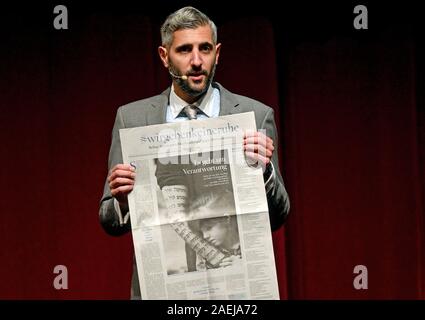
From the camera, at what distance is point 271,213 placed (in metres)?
1.44

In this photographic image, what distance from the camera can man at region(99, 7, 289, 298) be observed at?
1.38m

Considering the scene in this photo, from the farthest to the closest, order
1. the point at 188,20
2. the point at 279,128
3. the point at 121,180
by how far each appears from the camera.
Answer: the point at 279,128, the point at 188,20, the point at 121,180

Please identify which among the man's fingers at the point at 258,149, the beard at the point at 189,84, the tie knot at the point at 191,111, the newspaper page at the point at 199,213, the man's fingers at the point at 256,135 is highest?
Answer: the beard at the point at 189,84

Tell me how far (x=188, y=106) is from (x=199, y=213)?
0.24 meters

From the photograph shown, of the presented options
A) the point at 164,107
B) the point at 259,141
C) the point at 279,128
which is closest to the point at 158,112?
the point at 164,107

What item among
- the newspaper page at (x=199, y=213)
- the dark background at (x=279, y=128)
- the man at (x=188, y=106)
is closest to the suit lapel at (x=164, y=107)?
the man at (x=188, y=106)

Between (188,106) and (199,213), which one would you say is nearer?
(199,213)

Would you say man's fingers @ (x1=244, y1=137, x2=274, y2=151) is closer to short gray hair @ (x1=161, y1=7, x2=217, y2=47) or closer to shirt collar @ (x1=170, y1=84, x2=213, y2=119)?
shirt collar @ (x1=170, y1=84, x2=213, y2=119)

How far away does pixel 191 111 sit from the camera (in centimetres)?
144

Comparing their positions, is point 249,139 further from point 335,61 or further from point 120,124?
point 335,61

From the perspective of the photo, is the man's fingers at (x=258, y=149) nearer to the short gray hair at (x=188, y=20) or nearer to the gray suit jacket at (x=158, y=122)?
the gray suit jacket at (x=158, y=122)

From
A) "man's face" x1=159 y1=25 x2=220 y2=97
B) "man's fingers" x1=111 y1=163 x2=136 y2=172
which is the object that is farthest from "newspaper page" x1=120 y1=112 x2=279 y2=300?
"man's face" x1=159 y1=25 x2=220 y2=97

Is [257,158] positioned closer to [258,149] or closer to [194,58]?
[258,149]

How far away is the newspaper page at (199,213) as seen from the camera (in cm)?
132
